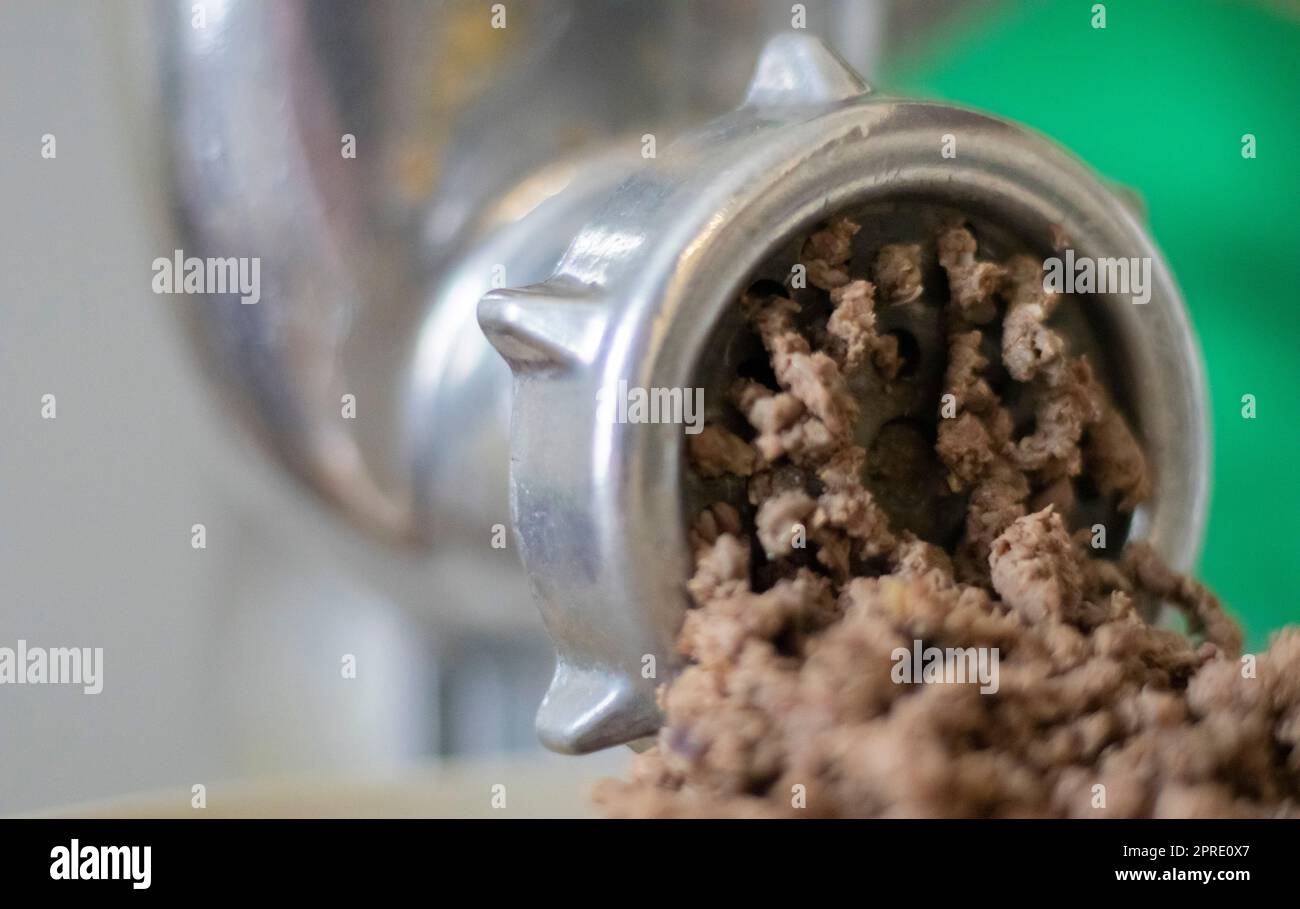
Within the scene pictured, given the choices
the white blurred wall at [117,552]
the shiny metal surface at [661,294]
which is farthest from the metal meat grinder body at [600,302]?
the white blurred wall at [117,552]

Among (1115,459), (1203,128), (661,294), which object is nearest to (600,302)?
(661,294)

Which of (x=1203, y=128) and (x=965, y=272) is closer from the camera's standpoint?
(x=965, y=272)

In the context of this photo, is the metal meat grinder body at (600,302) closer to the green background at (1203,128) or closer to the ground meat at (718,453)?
the ground meat at (718,453)

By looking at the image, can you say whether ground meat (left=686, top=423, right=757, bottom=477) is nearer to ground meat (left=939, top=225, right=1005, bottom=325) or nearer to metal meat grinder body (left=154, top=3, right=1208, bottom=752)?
metal meat grinder body (left=154, top=3, right=1208, bottom=752)

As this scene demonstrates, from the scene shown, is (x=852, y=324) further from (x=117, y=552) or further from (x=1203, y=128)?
(x=117, y=552)

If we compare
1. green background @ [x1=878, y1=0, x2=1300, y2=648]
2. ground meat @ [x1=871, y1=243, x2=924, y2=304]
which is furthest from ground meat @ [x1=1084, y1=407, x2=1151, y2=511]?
green background @ [x1=878, y1=0, x2=1300, y2=648]
